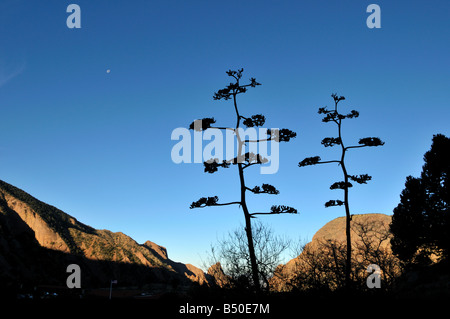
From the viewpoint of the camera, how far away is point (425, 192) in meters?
32.0

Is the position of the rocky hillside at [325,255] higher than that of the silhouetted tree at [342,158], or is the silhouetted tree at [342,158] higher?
the silhouetted tree at [342,158]

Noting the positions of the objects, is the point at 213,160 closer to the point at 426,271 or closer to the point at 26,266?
the point at 426,271

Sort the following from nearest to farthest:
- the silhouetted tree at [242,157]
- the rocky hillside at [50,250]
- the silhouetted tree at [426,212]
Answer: the silhouetted tree at [242,157], the silhouetted tree at [426,212], the rocky hillside at [50,250]

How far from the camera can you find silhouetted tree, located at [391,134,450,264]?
96.7ft

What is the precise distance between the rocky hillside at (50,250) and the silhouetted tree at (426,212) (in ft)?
206

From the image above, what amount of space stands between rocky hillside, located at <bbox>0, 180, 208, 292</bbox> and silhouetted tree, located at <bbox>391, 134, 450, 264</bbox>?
62762 mm

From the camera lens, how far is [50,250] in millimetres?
108625

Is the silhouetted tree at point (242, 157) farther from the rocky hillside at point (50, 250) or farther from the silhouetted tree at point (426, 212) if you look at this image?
the rocky hillside at point (50, 250)

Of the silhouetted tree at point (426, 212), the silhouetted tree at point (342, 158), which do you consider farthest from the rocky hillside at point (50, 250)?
the silhouetted tree at point (342, 158)

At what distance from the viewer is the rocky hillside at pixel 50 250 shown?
92312mm

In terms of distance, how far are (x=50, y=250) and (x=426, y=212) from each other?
121m

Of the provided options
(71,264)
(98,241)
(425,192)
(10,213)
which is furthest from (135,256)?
(425,192)

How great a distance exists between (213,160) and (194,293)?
505cm
